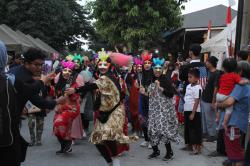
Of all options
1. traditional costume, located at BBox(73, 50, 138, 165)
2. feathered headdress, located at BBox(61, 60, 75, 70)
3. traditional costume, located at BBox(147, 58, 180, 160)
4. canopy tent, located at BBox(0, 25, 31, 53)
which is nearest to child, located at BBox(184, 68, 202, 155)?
traditional costume, located at BBox(147, 58, 180, 160)

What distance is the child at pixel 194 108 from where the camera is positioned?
335 inches

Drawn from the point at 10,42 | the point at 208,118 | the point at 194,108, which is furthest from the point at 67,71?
the point at 10,42

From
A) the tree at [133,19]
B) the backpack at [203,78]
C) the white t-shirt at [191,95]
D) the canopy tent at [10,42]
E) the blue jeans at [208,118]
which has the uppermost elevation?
the tree at [133,19]

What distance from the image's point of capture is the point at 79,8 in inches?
2247

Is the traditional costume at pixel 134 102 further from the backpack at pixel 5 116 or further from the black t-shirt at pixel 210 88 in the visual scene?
the backpack at pixel 5 116

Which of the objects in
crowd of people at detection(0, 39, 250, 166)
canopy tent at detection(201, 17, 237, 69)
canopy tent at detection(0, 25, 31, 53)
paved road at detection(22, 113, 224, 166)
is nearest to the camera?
crowd of people at detection(0, 39, 250, 166)

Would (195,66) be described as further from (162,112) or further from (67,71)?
(67,71)

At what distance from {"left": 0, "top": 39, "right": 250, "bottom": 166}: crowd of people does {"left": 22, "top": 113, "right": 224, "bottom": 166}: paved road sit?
209 millimetres

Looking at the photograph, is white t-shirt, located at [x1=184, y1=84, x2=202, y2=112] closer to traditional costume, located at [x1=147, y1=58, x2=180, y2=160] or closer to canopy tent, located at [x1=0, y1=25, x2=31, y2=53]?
traditional costume, located at [x1=147, y1=58, x2=180, y2=160]

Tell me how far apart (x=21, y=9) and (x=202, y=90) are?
112ft

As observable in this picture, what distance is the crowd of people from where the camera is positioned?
14.4 ft

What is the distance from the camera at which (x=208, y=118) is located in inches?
368

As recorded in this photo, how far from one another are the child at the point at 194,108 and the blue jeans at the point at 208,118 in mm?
634

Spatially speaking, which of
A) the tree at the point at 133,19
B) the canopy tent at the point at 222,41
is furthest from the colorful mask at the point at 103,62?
the tree at the point at 133,19
